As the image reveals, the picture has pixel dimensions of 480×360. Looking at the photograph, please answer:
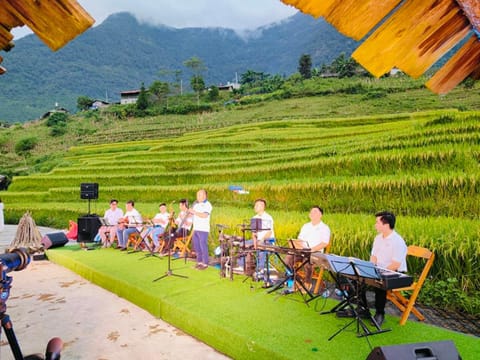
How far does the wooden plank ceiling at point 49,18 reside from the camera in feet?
3.63

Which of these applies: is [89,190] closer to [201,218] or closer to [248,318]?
[201,218]

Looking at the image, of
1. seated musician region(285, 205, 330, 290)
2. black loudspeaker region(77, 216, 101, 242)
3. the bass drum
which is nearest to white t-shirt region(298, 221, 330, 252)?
seated musician region(285, 205, 330, 290)

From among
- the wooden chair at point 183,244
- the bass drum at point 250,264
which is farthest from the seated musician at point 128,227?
the bass drum at point 250,264

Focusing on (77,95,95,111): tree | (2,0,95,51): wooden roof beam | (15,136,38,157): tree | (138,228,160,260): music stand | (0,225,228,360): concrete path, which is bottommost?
(0,225,228,360): concrete path

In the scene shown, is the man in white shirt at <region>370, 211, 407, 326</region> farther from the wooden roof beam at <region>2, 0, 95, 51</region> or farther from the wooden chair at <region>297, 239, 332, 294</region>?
the wooden roof beam at <region>2, 0, 95, 51</region>

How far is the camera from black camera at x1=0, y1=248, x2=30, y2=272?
2.02m

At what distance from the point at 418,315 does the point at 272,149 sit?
12.1 m

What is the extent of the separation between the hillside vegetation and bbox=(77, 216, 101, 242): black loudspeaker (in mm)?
1607

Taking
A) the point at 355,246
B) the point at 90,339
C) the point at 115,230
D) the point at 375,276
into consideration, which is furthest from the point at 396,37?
the point at 115,230

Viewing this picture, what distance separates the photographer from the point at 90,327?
171 inches

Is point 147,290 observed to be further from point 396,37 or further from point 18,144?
point 18,144

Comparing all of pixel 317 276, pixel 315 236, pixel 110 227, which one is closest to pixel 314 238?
pixel 315 236

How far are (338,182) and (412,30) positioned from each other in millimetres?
7225

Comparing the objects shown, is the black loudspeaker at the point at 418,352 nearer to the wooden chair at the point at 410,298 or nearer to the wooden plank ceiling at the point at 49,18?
the wooden chair at the point at 410,298
